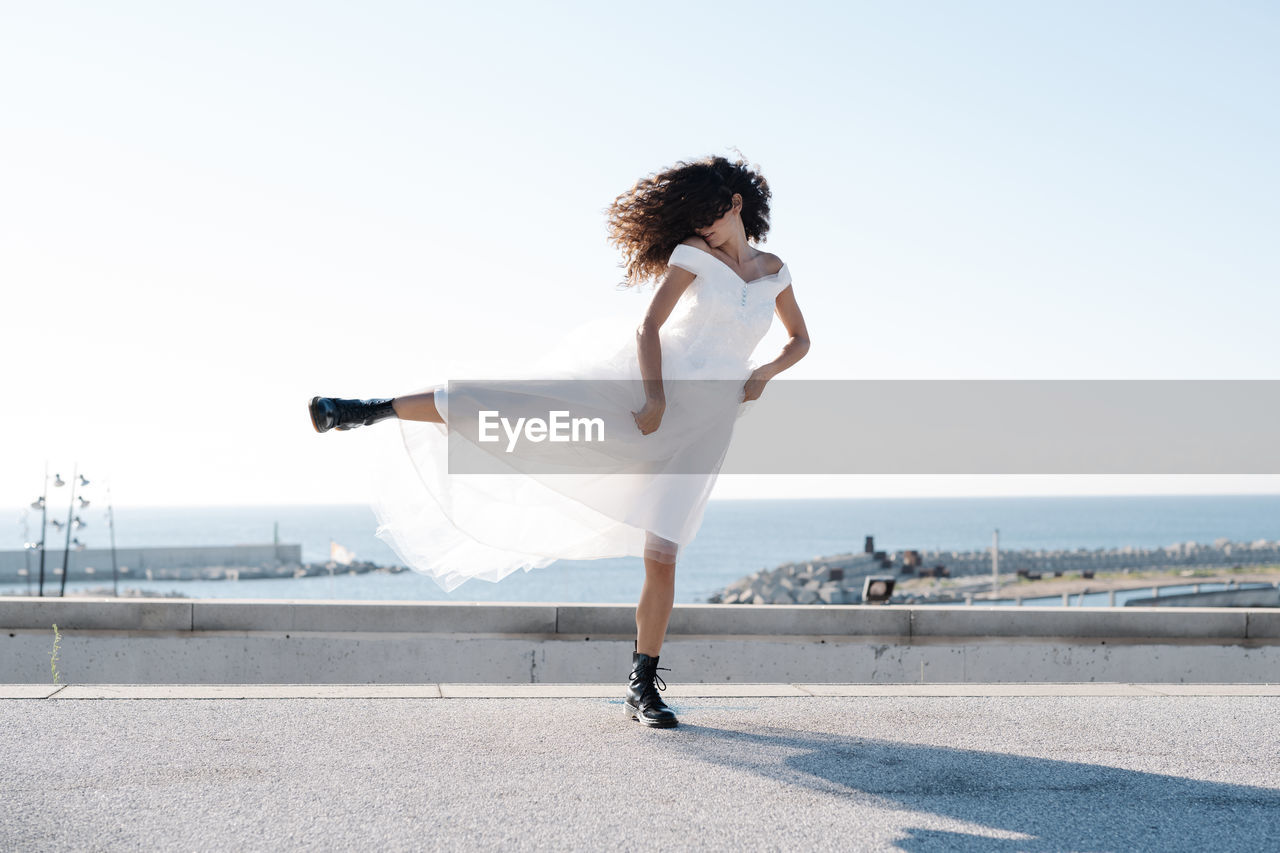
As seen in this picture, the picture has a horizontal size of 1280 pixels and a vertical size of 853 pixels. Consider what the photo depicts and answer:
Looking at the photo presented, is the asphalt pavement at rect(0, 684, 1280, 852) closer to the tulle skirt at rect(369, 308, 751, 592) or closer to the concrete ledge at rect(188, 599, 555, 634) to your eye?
the tulle skirt at rect(369, 308, 751, 592)

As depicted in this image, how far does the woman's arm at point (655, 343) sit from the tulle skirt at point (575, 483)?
0.28 feet

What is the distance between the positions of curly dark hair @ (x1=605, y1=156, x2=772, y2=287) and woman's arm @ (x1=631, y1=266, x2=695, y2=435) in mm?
268

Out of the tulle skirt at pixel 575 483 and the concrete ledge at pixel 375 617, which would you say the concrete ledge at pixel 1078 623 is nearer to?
the concrete ledge at pixel 375 617

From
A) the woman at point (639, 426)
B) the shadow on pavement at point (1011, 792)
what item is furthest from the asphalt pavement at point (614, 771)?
the woman at point (639, 426)

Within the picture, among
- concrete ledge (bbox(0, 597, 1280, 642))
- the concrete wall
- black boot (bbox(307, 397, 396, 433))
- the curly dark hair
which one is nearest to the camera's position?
black boot (bbox(307, 397, 396, 433))

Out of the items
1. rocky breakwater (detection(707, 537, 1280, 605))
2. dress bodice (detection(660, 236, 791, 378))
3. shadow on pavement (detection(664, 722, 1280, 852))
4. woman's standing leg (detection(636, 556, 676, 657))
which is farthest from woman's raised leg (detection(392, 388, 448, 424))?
rocky breakwater (detection(707, 537, 1280, 605))

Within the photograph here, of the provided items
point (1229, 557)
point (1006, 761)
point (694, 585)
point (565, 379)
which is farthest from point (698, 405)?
point (1229, 557)

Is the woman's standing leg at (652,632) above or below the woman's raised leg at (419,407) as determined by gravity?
below

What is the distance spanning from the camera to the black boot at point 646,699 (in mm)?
3836

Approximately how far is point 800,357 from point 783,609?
10.1 ft

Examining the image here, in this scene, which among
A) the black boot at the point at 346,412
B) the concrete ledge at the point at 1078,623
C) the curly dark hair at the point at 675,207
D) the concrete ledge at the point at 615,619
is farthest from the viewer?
the concrete ledge at the point at 1078,623

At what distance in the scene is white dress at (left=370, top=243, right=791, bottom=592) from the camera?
403 cm

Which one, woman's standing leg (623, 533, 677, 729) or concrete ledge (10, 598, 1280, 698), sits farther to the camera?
concrete ledge (10, 598, 1280, 698)

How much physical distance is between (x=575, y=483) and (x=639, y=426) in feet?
1.15
